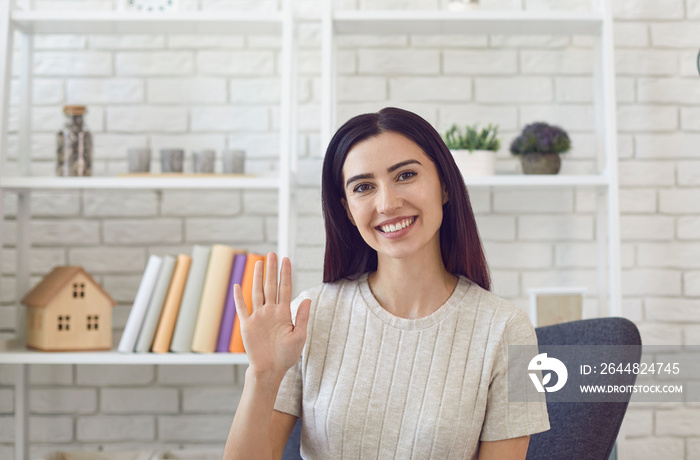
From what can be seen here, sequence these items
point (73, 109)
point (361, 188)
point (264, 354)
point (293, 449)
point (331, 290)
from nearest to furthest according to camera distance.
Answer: point (264, 354) → point (361, 188) → point (331, 290) → point (293, 449) → point (73, 109)

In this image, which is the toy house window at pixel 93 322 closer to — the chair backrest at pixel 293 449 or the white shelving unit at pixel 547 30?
the chair backrest at pixel 293 449

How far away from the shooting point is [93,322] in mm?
1739

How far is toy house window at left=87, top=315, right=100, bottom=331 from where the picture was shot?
1.74 m

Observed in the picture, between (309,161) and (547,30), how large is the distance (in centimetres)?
85

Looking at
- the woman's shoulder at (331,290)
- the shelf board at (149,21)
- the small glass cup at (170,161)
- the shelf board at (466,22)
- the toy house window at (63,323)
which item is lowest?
the toy house window at (63,323)

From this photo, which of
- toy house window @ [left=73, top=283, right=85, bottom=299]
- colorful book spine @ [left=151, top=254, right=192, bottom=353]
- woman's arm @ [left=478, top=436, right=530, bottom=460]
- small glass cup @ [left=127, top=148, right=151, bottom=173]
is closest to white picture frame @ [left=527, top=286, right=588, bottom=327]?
woman's arm @ [left=478, top=436, right=530, bottom=460]

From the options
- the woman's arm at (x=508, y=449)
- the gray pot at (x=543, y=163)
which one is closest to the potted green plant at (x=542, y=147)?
the gray pot at (x=543, y=163)

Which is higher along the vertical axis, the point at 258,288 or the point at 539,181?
the point at 539,181

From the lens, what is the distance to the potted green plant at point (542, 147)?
1.80 metres

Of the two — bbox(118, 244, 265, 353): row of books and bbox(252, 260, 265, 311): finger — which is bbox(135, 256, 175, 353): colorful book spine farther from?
bbox(252, 260, 265, 311): finger

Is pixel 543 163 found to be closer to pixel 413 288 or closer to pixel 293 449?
pixel 413 288

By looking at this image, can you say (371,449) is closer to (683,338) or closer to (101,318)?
(101,318)

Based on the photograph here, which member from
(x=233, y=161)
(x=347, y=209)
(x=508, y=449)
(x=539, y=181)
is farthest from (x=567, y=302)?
(x=233, y=161)

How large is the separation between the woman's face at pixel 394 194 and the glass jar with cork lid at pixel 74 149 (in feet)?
3.05
